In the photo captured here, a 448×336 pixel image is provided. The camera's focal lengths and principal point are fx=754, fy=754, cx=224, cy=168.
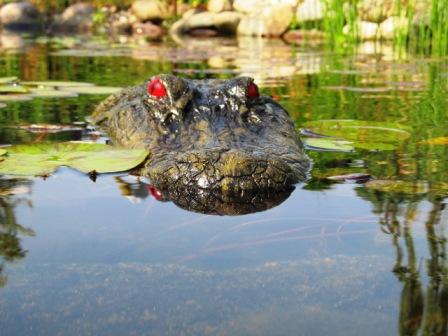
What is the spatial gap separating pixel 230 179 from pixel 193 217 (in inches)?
11.7

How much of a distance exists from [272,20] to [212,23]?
2.06 m

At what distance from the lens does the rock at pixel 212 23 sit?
19562mm

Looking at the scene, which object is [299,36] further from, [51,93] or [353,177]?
Result: [353,177]

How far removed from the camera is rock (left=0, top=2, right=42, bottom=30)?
2308 centimetres

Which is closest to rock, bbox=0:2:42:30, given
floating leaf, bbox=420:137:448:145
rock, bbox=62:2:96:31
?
rock, bbox=62:2:96:31

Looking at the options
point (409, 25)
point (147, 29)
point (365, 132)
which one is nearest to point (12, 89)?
point (365, 132)

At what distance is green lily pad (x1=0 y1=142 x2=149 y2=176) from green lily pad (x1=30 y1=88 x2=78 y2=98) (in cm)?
233

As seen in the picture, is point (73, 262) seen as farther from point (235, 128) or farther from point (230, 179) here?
point (235, 128)

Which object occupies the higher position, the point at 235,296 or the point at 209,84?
the point at 209,84

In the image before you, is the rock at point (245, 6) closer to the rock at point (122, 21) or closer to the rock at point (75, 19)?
the rock at point (122, 21)

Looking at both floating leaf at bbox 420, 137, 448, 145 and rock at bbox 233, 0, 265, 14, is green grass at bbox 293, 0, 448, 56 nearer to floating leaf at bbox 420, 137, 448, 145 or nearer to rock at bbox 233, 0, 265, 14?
floating leaf at bbox 420, 137, 448, 145

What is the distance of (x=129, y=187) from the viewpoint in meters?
3.26

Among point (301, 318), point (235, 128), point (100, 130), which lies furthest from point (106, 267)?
point (100, 130)

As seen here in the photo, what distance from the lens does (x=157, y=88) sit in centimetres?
405
